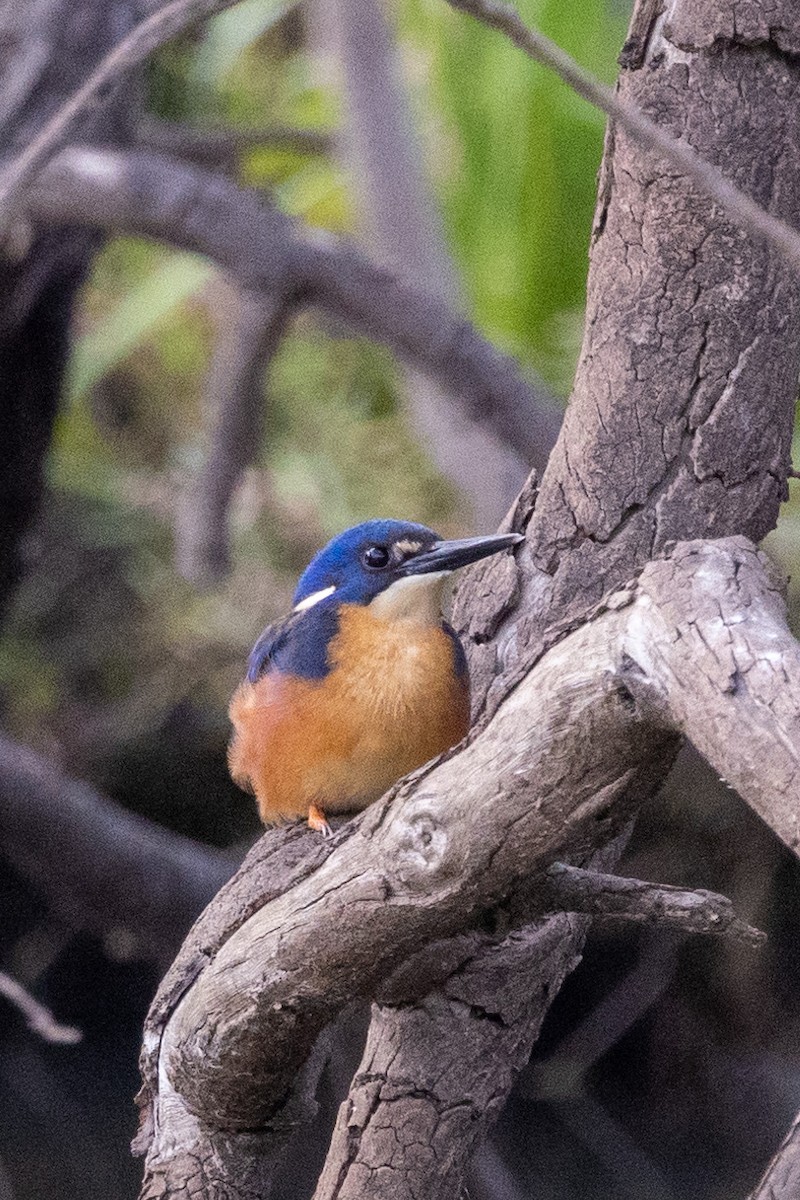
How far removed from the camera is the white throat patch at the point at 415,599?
1498 millimetres

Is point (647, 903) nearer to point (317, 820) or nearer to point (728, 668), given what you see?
point (728, 668)

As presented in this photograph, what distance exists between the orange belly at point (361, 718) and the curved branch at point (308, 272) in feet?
4.18

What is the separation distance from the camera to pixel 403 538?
1539 millimetres

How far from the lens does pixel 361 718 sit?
1435mm

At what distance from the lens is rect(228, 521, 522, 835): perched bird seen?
1.43 metres

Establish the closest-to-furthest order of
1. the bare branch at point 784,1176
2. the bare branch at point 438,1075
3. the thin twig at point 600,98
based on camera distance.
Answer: the thin twig at point 600,98
the bare branch at point 784,1176
the bare branch at point 438,1075

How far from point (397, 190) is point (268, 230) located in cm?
69

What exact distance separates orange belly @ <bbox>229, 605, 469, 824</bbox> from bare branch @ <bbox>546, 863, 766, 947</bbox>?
0.31m

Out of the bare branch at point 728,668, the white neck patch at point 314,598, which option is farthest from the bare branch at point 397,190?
the bare branch at point 728,668

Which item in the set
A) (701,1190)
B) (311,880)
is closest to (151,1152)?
(311,880)

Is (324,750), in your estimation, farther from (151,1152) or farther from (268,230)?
(268,230)

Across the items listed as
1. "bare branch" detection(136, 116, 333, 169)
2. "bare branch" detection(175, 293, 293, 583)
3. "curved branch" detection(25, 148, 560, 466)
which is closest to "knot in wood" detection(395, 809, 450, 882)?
"curved branch" detection(25, 148, 560, 466)

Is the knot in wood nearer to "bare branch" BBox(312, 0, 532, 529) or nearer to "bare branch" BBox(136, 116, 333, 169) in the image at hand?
"bare branch" BBox(312, 0, 532, 529)

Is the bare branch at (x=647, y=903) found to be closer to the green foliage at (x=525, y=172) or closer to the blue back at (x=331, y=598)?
the blue back at (x=331, y=598)
